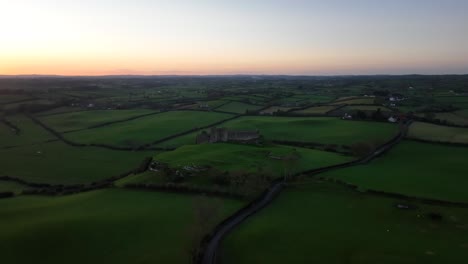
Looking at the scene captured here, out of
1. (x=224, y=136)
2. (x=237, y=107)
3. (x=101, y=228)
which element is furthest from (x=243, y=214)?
(x=237, y=107)

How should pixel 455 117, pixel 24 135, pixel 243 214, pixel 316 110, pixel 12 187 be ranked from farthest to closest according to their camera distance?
pixel 316 110, pixel 455 117, pixel 24 135, pixel 12 187, pixel 243 214

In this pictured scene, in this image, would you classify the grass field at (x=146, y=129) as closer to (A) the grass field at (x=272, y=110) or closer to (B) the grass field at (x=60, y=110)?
(A) the grass field at (x=272, y=110)

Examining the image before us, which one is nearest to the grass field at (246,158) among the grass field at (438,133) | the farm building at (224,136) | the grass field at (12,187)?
the farm building at (224,136)

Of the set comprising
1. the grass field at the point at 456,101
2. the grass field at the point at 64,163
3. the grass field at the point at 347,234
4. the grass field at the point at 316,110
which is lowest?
the grass field at the point at 64,163

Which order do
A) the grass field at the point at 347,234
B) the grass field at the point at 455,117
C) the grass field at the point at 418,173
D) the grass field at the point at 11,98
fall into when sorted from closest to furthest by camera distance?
the grass field at the point at 347,234 < the grass field at the point at 418,173 < the grass field at the point at 455,117 < the grass field at the point at 11,98

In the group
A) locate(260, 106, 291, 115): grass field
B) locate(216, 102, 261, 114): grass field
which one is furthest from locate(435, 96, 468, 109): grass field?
locate(216, 102, 261, 114): grass field

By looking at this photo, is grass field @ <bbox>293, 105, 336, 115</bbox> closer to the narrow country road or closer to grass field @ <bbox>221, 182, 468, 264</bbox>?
the narrow country road

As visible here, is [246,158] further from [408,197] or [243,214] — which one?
[408,197]

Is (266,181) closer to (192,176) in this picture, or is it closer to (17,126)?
(192,176)
